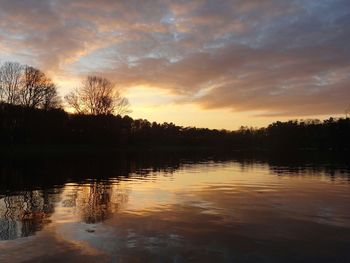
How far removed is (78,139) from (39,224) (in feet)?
342

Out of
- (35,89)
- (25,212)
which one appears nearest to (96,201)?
(25,212)

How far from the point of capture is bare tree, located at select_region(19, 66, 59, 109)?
104875 millimetres

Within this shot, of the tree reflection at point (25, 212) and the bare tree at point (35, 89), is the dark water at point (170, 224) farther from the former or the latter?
the bare tree at point (35, 89)

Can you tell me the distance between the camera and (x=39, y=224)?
49.3 feet

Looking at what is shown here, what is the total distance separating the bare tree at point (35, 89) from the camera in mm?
104875

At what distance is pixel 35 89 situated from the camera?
10619 cm

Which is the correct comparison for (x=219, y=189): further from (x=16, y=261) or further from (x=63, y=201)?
(x=16, y=261)

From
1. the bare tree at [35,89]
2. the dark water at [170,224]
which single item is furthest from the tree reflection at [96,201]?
the bare tree at [35,89]

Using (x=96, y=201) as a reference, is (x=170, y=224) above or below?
below

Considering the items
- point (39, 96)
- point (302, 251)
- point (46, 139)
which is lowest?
point (302, 251)

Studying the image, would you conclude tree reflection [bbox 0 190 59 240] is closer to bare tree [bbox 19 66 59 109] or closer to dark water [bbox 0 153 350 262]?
dark water [bbox 0 153 350 262]

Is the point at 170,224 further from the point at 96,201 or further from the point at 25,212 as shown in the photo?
the point at 96,201

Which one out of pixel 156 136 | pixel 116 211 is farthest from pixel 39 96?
pixel 116 211

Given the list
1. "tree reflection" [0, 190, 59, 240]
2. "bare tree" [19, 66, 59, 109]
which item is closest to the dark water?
"tree reflection" [0, 190, 59, 240]
